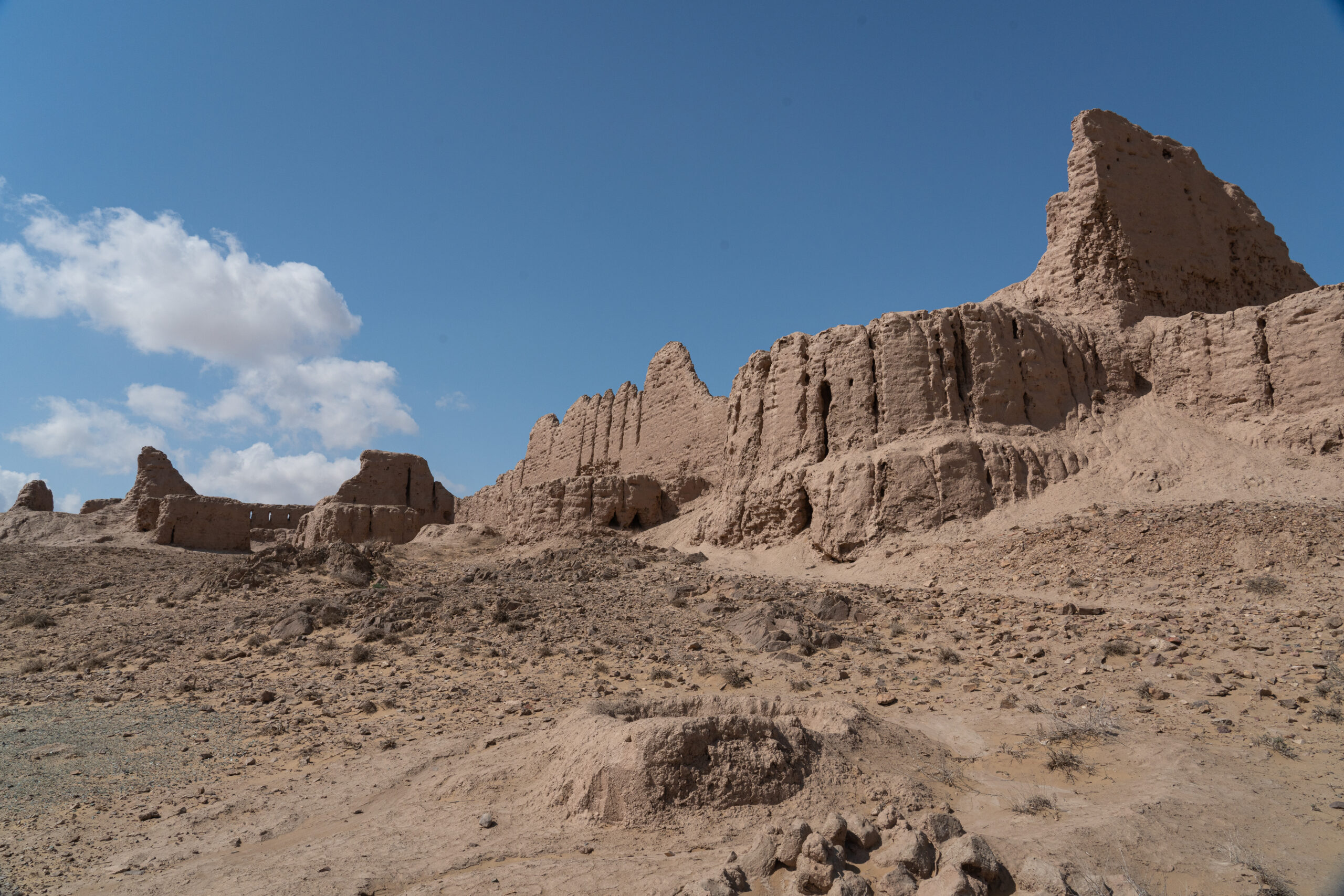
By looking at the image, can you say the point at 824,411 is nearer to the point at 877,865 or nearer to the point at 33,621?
the point at 877,865

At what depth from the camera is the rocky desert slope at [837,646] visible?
4.43 m

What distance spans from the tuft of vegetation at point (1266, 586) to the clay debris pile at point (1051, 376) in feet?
18.6

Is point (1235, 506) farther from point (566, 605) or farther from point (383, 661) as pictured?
point (383, 661)

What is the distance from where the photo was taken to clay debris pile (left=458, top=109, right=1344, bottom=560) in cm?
1605

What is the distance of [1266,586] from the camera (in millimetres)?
9773

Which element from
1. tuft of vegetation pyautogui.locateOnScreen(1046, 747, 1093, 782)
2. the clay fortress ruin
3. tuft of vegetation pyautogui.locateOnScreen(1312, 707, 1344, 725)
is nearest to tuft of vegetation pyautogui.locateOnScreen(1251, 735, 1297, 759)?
tuft of vegetation pyautogui.locateOnScreen(1312, 707, 1344, 725)

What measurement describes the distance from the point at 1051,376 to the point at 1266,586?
9.03 m

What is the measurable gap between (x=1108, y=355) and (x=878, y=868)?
17.9m

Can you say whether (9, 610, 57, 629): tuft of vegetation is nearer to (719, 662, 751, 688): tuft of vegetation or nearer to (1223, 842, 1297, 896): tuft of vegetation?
(719, 662, 751, 688): tuft of vegetation

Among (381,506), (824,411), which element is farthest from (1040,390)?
(381,506)

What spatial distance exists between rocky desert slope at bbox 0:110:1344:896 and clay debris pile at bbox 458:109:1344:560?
0.09 metres

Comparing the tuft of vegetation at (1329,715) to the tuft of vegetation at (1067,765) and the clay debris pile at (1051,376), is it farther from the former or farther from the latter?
the clay debris pile at (1051,376)

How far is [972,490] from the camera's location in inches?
624

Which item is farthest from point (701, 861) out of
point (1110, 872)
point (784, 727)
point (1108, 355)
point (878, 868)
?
point (1108, 355)
